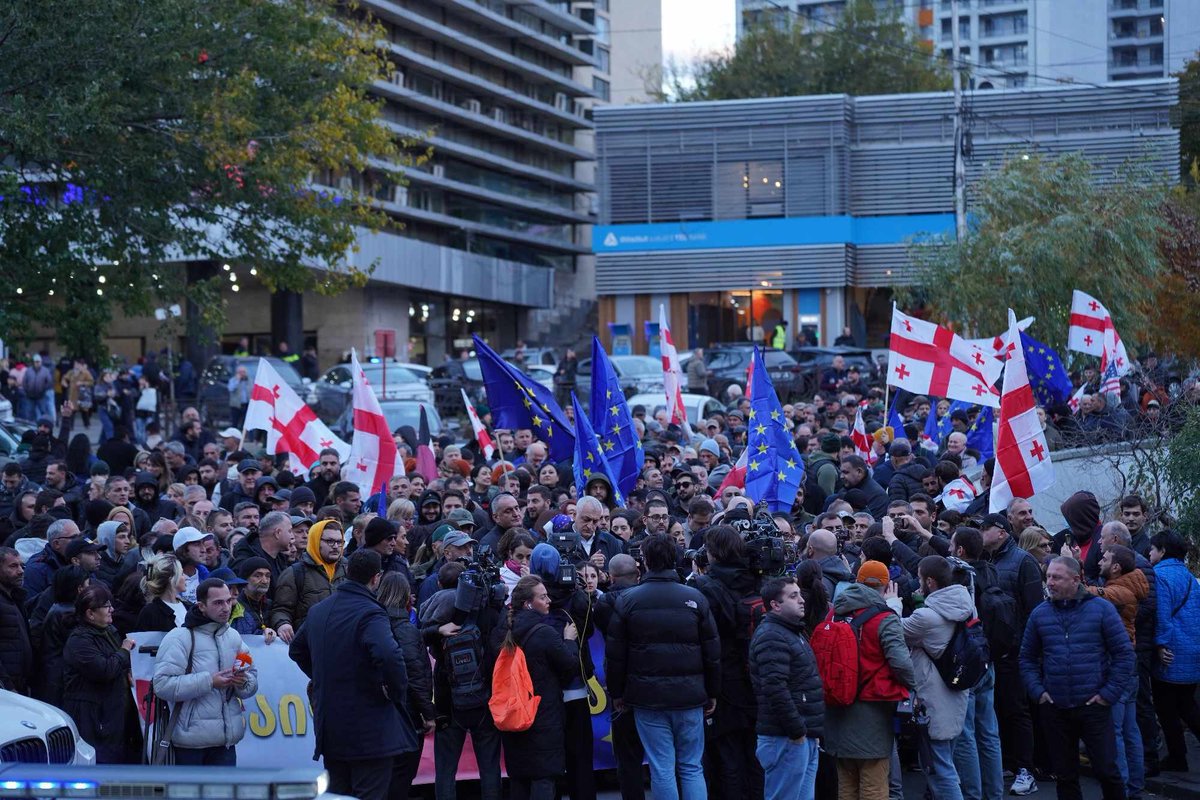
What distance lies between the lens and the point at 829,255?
52.5 meters

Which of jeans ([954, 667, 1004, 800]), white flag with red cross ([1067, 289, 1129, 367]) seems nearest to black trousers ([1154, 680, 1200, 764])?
jeans ([954, 667, 1004, 800])

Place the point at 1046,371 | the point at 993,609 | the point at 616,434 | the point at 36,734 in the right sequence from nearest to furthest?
the point at 36,734
the point at 993,609
the point at 616,434
the point at 1046,371

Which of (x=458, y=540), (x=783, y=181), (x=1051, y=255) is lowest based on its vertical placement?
(x=458, y=540)

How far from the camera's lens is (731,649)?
940cm

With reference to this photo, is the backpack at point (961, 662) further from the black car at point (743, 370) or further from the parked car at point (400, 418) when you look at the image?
the black car at point (743, 370)

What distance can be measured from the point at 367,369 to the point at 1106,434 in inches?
835

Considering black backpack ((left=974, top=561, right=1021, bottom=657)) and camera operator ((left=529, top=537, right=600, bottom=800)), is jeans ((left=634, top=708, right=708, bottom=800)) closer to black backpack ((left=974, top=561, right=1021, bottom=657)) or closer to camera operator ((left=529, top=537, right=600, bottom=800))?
camera operator ((left=529, top=537, right=600, bottom=800))

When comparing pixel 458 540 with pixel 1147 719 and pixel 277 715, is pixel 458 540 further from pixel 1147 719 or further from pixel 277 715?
pixel 1147 719

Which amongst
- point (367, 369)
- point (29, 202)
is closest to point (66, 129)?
point (29, 202)

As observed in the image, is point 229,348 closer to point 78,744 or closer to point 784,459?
point 784,459

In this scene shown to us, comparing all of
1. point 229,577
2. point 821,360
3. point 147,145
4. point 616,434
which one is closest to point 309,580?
point 229,577

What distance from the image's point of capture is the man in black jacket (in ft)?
29.0

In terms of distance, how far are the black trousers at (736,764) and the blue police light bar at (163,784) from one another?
205 inches

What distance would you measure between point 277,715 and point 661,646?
9.28 feet
